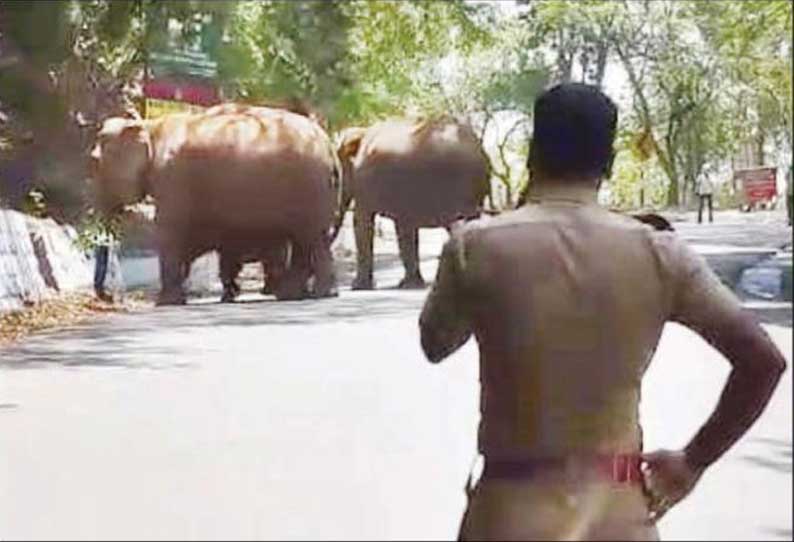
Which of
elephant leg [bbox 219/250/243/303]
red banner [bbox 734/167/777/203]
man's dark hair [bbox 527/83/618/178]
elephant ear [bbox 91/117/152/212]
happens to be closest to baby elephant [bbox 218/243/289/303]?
elephant leg [bbox 219/250/243/303]

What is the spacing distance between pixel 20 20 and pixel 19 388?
17.3 inches

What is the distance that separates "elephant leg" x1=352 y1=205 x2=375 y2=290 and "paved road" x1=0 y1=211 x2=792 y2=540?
0.05ft

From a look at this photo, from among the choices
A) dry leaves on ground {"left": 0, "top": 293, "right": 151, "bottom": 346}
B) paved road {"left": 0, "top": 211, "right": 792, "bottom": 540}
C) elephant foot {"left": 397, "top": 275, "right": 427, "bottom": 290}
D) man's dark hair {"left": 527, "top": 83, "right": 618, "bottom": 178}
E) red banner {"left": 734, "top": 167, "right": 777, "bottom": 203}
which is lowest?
paved road {"left": 0, "top": 211, "right": 792, "bottom": 540}

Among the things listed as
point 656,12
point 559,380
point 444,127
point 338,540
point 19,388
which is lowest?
point 338,540

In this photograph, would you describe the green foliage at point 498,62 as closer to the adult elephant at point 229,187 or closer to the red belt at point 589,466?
the adult elephant at point 229,187

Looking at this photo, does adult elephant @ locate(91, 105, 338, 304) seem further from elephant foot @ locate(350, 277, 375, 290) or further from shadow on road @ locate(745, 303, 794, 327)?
shadow on road @ locate(745, 303, 794, 327)

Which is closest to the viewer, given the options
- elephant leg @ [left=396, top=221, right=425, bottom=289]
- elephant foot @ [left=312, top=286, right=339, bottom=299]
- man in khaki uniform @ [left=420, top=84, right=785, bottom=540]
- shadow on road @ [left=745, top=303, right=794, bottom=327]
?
man in khaki uniform @ [left=420, top=84, right=785, bottom=540]

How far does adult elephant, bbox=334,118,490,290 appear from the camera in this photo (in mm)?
1541

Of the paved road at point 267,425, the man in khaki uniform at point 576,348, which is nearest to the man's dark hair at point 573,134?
the man in khaki uniform at point 576,348

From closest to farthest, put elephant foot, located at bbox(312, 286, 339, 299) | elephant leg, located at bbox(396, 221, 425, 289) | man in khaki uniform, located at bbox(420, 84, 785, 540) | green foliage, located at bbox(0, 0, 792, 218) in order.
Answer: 1. man in khaki uniform, located at bbox(420, 84, 785, 540)
2. green foliage, located at bbox(0, 0, 792, 218)
3. elephant leg, located at bbox(396, 221, 425, 289)
4. elephant foot, located at bbox(312, 286, 339, 299)

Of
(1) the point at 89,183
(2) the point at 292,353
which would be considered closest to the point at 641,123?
(2) the point at 292,353

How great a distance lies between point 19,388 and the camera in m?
1.74

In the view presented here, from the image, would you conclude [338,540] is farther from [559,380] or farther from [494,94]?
[559,380]

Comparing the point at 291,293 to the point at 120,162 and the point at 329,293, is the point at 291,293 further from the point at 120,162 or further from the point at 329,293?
the point at 120,162
